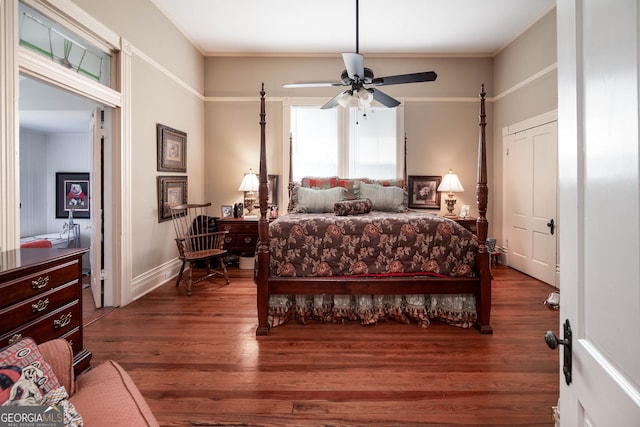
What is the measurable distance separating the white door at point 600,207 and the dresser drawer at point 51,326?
2.05 m

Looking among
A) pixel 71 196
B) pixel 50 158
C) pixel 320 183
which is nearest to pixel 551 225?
pixel 320 183

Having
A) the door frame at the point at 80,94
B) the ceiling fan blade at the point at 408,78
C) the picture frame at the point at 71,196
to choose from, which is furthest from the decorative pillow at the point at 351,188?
the picture frame at the point at 71,196

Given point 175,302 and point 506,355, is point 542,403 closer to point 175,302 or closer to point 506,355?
point 506,355

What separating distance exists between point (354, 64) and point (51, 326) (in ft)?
8.89

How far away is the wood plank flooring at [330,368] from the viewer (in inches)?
67.9

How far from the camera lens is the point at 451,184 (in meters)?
4.85

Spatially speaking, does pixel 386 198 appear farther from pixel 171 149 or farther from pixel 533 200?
pixel 171 149

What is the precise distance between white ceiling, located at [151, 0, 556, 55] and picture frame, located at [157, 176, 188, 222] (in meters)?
2.01

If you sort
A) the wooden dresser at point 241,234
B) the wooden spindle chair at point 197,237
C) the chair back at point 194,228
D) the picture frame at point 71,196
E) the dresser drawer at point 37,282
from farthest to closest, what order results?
the picture frame at point 71,196
the wooden dresser at point 241,234
the chair back at point 194,228
the wooden spindle chair at point 197,237
the dresser drawer at point 37,282

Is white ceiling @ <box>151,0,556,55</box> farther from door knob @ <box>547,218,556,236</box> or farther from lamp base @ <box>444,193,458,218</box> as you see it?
door knob @ <box>547,218,556,236</box>

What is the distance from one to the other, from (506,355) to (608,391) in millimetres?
2006

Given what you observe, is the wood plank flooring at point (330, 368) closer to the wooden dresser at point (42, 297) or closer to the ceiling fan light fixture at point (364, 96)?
the wooden dresser at point (42, 297)

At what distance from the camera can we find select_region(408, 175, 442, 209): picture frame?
5203 mm

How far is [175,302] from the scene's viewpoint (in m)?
3.40
